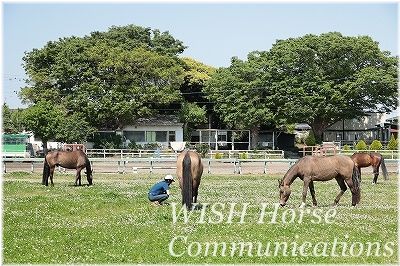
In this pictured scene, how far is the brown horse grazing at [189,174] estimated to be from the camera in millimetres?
16906

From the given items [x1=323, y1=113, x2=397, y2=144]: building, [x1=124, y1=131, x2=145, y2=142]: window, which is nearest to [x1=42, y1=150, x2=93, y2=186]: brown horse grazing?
[x1=124, y1=131, x2=145, y2=142]: window

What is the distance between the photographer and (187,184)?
17.0 meters

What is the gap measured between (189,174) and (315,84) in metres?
50.0

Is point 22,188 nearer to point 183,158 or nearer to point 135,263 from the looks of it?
point 183,158

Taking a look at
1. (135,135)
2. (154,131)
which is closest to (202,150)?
(154,131)

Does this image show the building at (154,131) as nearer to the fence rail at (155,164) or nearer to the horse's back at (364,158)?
the fence rail at (155,164)

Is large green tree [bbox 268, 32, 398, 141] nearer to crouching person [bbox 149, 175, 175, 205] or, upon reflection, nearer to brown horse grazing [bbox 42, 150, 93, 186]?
brown horse grazing [bbox 42, 150, 93, 186]

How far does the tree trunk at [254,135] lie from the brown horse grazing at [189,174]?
1977 inches

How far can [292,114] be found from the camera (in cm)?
6488

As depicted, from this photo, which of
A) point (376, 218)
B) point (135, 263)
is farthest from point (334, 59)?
point (135, 263)

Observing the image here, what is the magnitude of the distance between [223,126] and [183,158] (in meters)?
57.6

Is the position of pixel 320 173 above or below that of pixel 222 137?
below

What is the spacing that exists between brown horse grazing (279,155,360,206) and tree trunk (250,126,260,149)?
4951cm

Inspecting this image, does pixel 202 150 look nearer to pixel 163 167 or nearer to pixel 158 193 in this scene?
pixel 163 167
